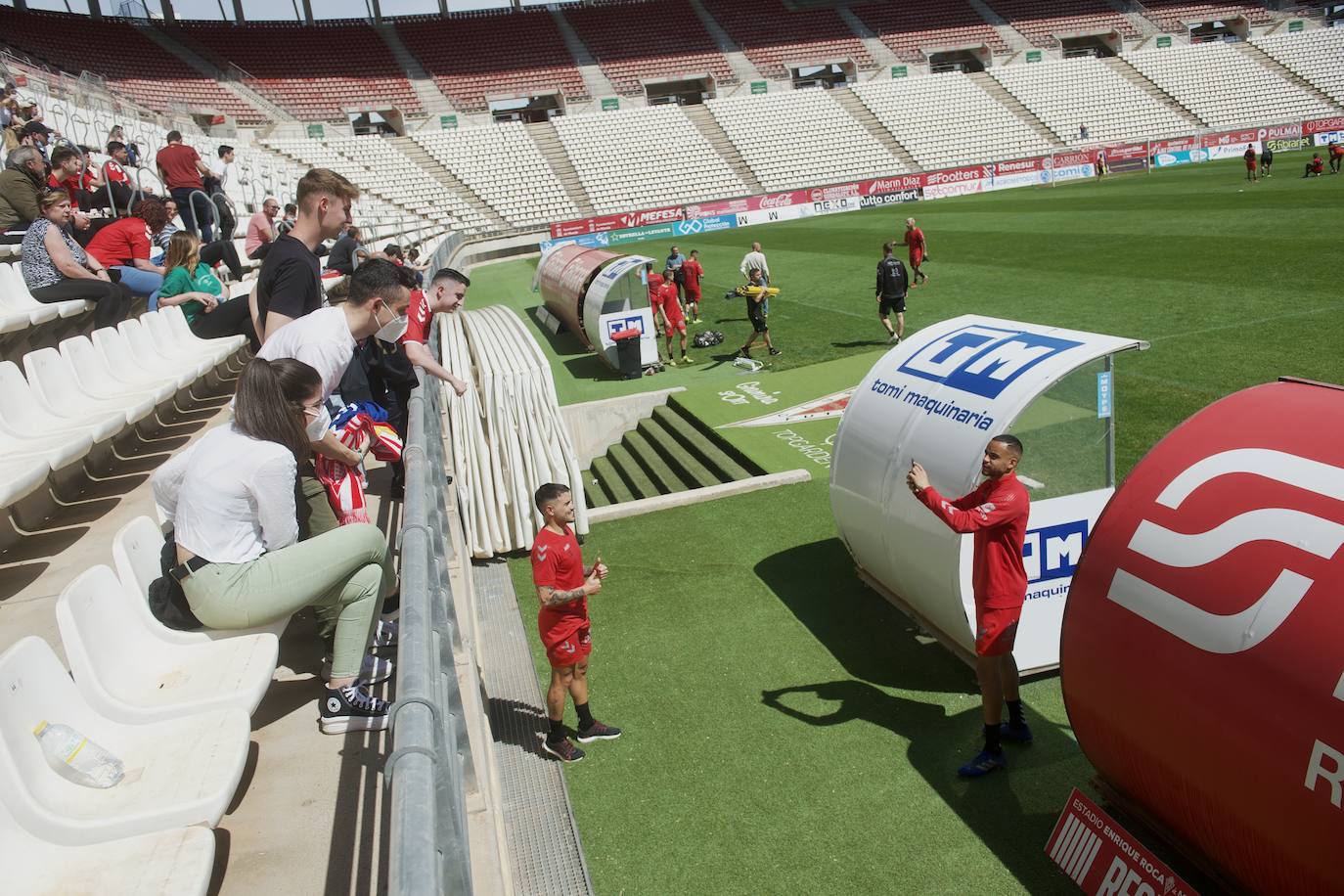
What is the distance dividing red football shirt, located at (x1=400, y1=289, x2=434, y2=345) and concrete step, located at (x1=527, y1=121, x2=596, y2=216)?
39.7 meters

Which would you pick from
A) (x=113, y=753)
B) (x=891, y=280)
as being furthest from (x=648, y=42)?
(x=113, y=753)

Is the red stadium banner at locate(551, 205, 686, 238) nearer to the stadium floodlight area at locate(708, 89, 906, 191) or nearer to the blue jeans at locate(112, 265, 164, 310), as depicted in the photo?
the stadium floodlight area at locate(708, 89, 906, 191)

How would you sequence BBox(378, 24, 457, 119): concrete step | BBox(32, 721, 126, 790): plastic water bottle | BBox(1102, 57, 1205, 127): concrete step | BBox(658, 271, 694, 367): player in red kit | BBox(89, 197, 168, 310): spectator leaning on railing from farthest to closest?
BBox(378, 24, 457, 119): concrete step, BBox(1102, 57, 1205, 127): concrete step, BBox(658, 271, 694, 367): player in red kit, BBox(89, 197, 168, 310): spectator leaning on railing, BBox(32, 721, 126, 790): plastic water bottle

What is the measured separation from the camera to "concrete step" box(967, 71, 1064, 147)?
51531 millimetres

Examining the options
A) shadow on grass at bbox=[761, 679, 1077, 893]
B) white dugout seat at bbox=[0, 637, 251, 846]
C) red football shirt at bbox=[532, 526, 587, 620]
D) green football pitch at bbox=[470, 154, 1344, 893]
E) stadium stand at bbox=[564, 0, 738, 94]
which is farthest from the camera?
stadium stand at bbox=[564, 0, 738, 94]

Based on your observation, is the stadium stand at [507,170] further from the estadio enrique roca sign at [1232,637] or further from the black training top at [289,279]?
the estadio enrique roca sign at [1232,637]

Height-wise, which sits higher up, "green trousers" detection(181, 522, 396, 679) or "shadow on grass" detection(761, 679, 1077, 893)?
"green trousers" detection(181, 522, 396, 679)

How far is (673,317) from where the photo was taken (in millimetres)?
17703

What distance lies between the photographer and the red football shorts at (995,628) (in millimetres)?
5184

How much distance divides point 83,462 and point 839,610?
6059 mm

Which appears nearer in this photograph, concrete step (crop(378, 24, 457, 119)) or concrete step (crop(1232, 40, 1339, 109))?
concrete step (crop(1232, 40, 1339, 109))

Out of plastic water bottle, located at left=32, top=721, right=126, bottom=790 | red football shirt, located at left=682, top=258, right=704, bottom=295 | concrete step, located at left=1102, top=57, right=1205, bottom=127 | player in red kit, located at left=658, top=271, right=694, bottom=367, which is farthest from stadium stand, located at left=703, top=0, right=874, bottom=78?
plastic water bottle, located at left=32, top=721, right=126, bottom=790

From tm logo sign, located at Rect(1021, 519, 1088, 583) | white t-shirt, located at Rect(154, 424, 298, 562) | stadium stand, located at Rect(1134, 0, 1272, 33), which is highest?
stadium stand, located at Rect(1134, 0, 1272, 33)

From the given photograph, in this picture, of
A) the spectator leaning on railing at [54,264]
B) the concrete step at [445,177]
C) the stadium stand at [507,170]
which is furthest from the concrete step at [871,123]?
the spectator leaning on railing at [54,264]
